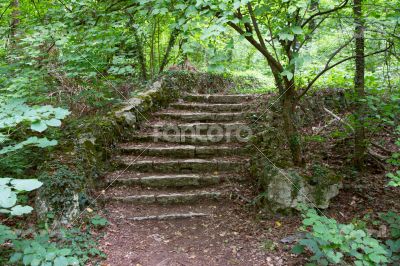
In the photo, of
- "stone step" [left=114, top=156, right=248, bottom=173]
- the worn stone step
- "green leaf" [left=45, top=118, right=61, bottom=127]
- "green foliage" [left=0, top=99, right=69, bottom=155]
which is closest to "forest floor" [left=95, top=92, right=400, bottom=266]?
"stone step" [left=114, top=156, right=248, bottom=173]

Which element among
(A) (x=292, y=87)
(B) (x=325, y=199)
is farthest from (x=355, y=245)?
(A) (x=292, y=87)

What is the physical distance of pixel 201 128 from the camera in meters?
6.25

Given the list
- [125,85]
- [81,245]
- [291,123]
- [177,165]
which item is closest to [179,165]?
[177,165]

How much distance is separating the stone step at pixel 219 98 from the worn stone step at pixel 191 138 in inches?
76.7

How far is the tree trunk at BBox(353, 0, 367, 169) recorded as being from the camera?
4.16m

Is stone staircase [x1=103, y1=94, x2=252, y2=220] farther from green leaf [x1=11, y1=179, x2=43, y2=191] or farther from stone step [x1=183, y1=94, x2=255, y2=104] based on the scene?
green leaf [x1=11, y1=179, x2=43, y2=191]

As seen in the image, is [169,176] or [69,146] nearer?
[69,146]

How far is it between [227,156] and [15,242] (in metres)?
3.62

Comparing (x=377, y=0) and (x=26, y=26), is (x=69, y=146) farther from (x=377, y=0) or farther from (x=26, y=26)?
(x=377, y=0)

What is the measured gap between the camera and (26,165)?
13.6 ft

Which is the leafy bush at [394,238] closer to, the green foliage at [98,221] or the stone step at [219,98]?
the green foliage at [98,221]

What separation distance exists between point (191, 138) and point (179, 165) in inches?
31.8

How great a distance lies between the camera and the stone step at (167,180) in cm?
493

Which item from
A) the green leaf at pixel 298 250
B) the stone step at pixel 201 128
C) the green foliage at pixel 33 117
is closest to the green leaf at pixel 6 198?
the green foliage at pixel 33 117
